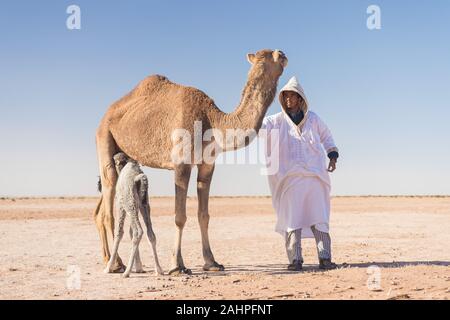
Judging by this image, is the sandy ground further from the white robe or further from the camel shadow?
the white robe

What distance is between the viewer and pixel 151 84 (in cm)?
1195

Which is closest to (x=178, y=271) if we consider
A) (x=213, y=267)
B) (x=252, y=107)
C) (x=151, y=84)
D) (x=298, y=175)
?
(x=213, y=267)

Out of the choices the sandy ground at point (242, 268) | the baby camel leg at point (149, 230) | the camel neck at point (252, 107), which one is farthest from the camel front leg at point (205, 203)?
the baby camel leg at point (149, 230)

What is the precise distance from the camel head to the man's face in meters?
0.55

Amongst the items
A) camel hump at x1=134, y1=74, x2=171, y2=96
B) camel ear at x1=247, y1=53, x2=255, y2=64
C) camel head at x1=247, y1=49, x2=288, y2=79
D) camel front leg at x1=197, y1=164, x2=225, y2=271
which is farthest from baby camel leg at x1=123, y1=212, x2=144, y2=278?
camel ear at x1=247, y1=53, x2=255, y2=64

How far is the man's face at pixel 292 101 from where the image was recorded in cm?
1102

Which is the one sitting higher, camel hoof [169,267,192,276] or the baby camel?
the baby camel

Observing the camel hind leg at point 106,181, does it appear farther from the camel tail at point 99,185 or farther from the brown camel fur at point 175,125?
the camel tail at point 99,185

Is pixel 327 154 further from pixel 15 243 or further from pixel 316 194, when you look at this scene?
pixel 15 243

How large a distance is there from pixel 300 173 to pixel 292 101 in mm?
1232

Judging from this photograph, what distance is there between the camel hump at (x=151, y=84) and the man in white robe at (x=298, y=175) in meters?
2.12

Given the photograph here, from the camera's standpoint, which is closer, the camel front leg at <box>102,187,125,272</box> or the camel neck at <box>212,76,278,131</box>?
the camel neck at <box>212,76,278,131</box>

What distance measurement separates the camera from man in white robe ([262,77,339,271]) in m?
10.9
